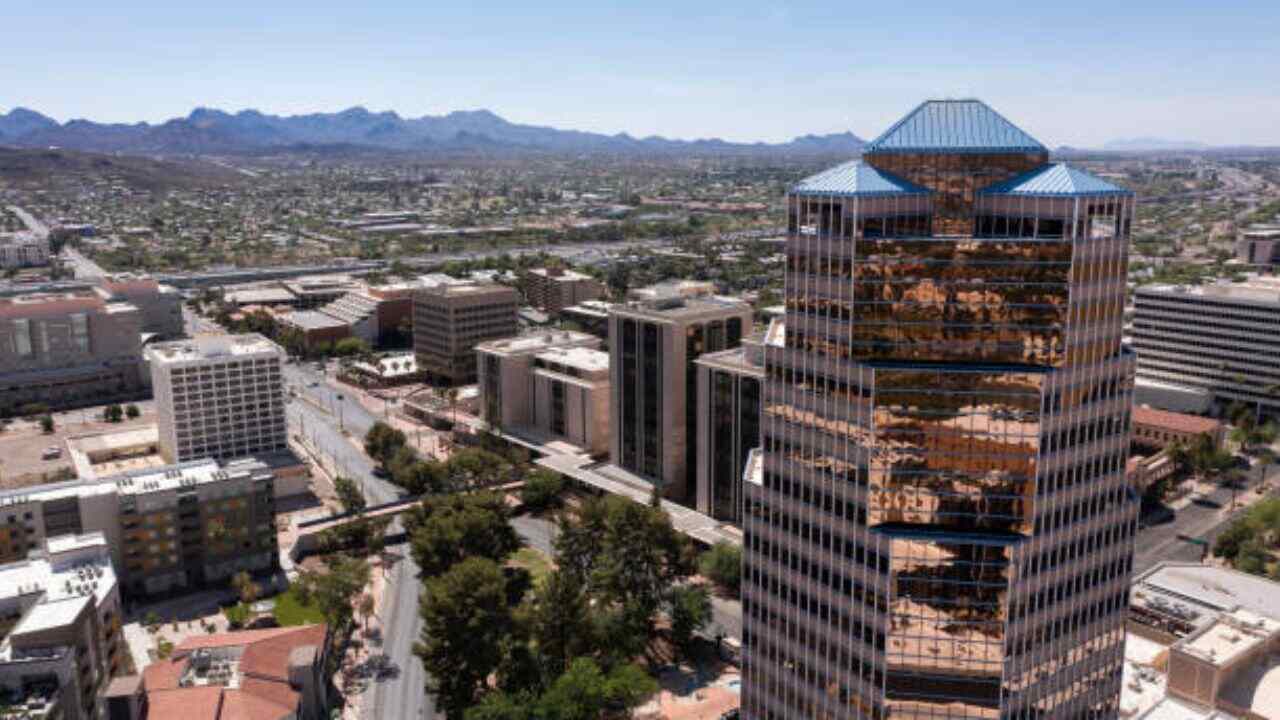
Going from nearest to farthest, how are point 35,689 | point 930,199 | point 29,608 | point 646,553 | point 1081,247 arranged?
point 1081,247 < point 930,199 < point 35,689 < point 29,608 < point 646,553

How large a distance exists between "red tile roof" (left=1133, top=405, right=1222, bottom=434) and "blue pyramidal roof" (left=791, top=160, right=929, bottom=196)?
115m

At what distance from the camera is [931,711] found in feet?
229

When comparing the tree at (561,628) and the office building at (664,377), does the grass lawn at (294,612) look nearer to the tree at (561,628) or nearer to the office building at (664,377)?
the tree at (561,628)

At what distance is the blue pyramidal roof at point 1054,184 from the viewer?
2606 inches

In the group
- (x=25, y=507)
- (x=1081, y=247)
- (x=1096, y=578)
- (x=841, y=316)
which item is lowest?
(x=25, y=507)

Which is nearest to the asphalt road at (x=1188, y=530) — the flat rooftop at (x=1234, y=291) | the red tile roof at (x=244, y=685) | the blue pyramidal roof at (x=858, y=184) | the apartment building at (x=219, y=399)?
the flat rooftop at (x=1234, y=291)

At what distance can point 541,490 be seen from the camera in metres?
144

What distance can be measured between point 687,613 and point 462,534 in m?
28.5

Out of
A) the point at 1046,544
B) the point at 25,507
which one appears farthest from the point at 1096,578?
the point at 25,507

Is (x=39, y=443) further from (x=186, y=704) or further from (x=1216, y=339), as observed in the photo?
(x=1216, y=339)

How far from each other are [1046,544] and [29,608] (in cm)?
9004

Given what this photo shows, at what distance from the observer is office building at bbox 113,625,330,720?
3142 inches

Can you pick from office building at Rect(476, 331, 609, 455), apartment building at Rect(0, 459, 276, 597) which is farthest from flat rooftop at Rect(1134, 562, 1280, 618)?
apartment building at Rect(0, 459, 276, 597)

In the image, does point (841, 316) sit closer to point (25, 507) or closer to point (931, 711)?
point (931, 711)
